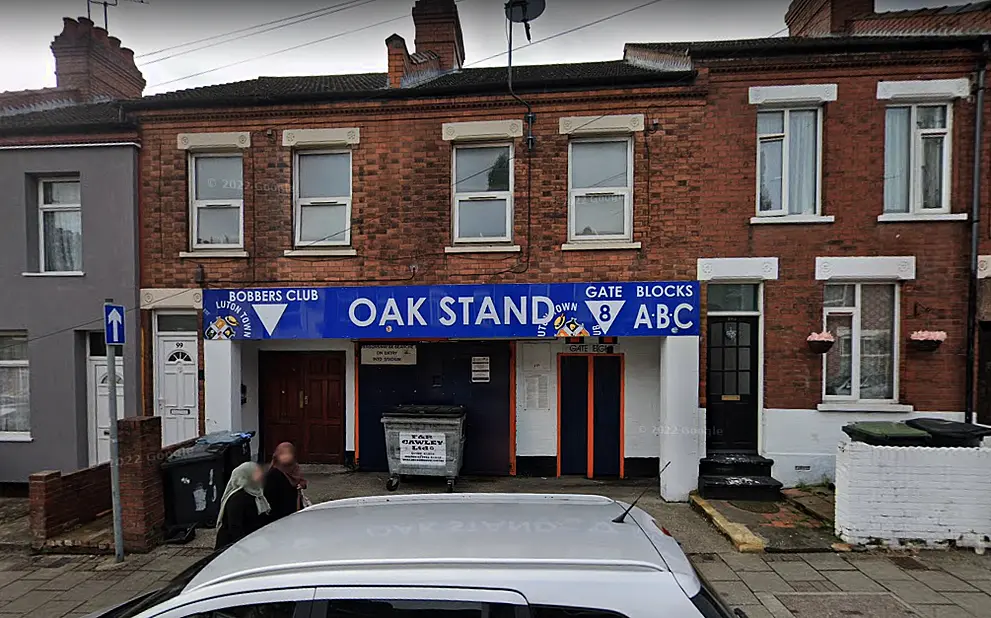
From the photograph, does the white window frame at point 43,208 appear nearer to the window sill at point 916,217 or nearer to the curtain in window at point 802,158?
the curtain in window at point 802,158

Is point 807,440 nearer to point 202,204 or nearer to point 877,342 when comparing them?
point 877,342

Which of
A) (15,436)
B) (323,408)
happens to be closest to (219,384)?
(323,408)

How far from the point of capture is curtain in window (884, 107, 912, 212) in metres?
7.95

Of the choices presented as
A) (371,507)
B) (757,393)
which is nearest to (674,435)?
(757,393)

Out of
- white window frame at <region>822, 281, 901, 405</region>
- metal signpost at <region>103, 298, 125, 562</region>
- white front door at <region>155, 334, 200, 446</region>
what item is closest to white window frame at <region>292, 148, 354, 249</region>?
white front door at <region>155, 334, 200, 446</region>

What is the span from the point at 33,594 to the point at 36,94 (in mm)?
10449

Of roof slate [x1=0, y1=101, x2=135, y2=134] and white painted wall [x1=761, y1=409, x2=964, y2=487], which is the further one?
roof slate [x1=0, y1=101, x2=135, y2=134]

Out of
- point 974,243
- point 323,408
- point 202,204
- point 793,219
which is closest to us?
point 974,243

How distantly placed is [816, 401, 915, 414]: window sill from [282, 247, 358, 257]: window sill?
25.5ft

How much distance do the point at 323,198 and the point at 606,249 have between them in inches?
189

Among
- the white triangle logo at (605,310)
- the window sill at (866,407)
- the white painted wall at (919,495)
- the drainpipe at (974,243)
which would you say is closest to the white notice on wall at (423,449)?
the white triangle logo at (605,310)

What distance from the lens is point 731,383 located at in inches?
327

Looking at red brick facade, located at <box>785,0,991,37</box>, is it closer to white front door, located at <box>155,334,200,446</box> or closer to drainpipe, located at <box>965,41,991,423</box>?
drainpipe, located at <box>965,41,991,423</box>

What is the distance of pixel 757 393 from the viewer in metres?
8.17
